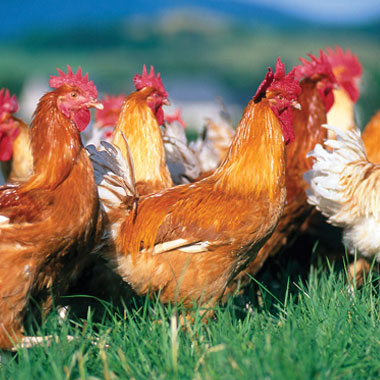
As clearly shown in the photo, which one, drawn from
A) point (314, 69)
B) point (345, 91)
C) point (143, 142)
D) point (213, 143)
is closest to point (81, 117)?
point (143, 142)

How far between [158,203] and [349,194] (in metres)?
1.44

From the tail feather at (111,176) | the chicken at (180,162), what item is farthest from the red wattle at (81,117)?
the chicken at (180,162)

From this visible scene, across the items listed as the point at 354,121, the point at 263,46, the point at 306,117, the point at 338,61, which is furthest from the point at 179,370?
the point at 263,46

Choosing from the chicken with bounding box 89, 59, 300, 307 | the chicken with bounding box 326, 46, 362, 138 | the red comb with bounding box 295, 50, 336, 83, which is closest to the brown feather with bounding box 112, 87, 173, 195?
the chicken with bounding box 89, 59, 300, 307

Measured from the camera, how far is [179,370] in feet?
8.23

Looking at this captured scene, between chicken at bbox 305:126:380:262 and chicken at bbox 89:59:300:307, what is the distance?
0.61 meters

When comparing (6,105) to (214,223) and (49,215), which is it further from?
(214,223)

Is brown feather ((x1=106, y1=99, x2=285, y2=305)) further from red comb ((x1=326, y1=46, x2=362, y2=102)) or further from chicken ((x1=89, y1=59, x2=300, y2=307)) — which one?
red comb ((x1=326, y1=46, x2=362, y2=102))

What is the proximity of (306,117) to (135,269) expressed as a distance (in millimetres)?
2103

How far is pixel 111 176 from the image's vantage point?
3.55 m

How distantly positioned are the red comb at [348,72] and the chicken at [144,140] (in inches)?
120

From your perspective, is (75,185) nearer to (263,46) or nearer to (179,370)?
(179,370)

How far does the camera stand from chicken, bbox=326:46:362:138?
628 cm

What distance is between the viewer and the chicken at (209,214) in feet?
11.0
